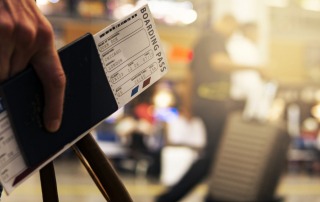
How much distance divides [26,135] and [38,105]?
0.04 m

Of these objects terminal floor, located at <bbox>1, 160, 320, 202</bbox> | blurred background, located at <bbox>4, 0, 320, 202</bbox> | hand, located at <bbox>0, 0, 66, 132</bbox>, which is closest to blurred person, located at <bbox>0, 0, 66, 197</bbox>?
hand, located at <bbox>0, 0, 66, 132</bbox>

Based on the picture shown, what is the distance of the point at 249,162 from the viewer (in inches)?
164

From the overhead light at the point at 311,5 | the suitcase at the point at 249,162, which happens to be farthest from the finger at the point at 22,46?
the overhead light at the point at 311,5

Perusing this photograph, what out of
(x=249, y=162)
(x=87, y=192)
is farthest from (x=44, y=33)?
(x=87, y=192)

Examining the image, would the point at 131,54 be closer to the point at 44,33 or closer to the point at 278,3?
the point at 44,33

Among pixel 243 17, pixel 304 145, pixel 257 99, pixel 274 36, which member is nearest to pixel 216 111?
pixel 257 99

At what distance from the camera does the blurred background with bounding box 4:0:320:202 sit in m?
4.20

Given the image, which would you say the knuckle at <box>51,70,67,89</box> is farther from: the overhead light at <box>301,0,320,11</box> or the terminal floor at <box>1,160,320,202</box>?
the overhead light at <box>301,0,320,11</box>

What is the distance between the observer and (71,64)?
29.3 inches

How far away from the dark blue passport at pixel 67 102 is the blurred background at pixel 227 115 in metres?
1.53

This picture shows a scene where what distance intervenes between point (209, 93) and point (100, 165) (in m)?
3.89

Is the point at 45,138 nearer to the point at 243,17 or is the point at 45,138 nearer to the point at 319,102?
the point at 243,17

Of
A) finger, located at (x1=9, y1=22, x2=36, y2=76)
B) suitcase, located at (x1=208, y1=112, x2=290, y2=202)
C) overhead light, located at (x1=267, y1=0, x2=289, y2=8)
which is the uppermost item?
finger, located at (x1=9, y1=22, x2=36, y2=76)

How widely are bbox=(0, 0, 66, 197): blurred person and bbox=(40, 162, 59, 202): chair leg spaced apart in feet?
0.37
